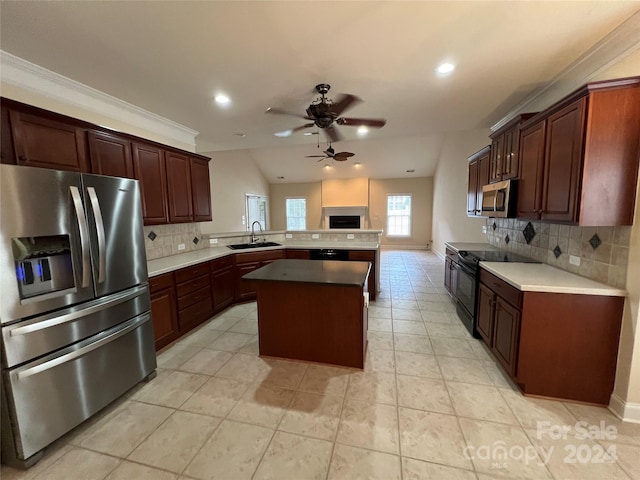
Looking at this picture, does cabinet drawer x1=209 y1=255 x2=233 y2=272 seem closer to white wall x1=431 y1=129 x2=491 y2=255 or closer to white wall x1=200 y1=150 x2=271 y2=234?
white wall x1=200 y1=150 x2=271 y2=234

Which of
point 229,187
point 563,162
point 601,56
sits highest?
point 601,56

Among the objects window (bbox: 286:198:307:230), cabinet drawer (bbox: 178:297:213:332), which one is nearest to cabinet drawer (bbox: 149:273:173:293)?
cabinet drawer (bbox: 178:297:213:332)

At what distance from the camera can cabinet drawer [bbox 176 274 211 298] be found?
3014 millimetres

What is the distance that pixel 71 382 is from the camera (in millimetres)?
1734

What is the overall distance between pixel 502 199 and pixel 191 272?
11.9 feet

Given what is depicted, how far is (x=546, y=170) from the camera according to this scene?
2180 mm

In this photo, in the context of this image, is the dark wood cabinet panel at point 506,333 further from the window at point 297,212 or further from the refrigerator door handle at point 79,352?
the window at point 297,212

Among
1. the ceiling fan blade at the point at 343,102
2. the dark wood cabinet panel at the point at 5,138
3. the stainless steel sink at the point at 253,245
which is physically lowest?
the stainless steel sink at the point at 253,245

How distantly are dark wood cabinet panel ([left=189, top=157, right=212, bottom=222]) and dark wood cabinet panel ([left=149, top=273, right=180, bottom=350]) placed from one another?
1.17 meters

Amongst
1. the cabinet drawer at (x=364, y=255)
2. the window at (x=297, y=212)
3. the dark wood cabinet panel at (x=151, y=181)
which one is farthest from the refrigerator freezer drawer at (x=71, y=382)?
the window at (x=297, y=212)

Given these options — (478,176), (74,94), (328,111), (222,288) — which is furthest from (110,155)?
(478,176)

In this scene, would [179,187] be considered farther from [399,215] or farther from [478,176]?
[399,215]

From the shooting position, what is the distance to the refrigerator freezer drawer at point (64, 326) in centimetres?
150

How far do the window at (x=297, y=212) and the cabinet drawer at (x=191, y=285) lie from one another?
7254 millimetres
